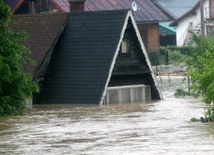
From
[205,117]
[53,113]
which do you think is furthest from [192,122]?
[53,113]

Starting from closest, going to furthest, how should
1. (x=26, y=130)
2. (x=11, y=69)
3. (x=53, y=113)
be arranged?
(x=11, y=69) → (x=26, y=130) → (x=53, y=113)

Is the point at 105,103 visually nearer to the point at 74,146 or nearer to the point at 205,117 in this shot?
the point at 205,117

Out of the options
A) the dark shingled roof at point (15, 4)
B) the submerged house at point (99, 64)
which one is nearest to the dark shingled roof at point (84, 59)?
the submerged house at point (99, 64)

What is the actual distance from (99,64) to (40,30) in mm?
3928

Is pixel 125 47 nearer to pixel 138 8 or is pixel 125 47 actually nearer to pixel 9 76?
pixel 9 76

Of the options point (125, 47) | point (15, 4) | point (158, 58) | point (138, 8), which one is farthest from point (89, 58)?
point (138, 8)

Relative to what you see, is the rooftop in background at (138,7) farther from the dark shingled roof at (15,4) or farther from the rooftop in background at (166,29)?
the rooftop in background at (166,29)

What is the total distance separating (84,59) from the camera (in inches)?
1842

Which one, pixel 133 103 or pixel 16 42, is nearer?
pixel 16 42

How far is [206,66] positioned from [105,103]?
11472mm

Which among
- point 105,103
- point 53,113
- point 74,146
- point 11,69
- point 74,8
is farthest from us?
point 74,8

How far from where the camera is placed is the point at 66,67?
4725 centimetres

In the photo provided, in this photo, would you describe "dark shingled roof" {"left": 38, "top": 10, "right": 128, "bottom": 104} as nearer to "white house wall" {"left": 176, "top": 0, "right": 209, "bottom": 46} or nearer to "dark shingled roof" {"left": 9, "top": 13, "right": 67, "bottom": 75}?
"dark shingled roof" {"left": 9, "top": 13, "right": 67, "bottom": 75}

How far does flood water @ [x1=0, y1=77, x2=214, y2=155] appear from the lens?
91.4 feet
